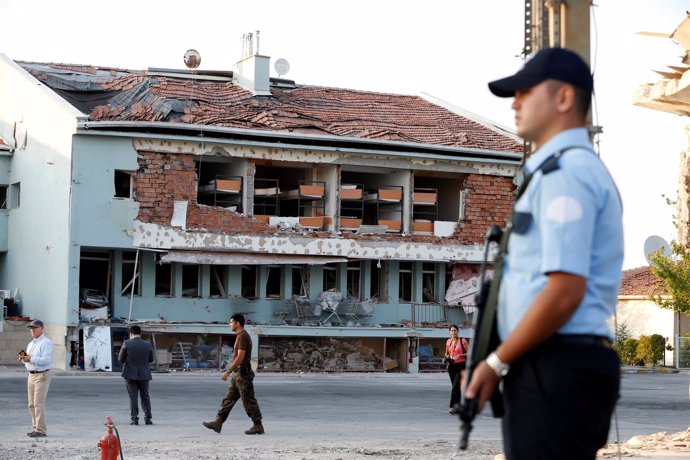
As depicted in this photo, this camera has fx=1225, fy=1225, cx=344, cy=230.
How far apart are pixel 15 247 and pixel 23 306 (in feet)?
8.22

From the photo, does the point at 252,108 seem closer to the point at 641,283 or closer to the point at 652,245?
the point at 652,245

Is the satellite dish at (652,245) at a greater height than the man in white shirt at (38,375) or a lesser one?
greater

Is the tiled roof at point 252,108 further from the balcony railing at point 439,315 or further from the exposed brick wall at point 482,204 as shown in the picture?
the balcony railing at point 439,315

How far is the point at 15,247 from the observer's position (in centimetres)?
4594

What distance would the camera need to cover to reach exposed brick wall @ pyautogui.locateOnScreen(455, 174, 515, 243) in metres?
46.9

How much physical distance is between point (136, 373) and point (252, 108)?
981 inches

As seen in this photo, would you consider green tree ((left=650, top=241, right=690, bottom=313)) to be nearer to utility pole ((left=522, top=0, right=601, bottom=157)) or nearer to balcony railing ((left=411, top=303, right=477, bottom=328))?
A: balcony railing ((left=411, top=303, right=477, bottom=328))

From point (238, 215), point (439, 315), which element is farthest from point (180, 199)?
point (439, 315)

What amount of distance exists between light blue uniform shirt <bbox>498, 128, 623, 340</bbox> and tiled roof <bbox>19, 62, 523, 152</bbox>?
3716 cm

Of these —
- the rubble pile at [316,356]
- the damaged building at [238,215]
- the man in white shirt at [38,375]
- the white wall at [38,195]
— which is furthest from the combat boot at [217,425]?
the rubble pile at [316,356]

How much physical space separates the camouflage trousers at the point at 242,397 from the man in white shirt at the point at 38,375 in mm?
2616

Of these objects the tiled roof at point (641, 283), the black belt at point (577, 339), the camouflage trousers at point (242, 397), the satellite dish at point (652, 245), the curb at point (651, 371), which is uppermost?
the satellite dish at point (652, 245)

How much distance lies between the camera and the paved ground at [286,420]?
16.1 meters

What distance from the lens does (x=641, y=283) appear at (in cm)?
6028
